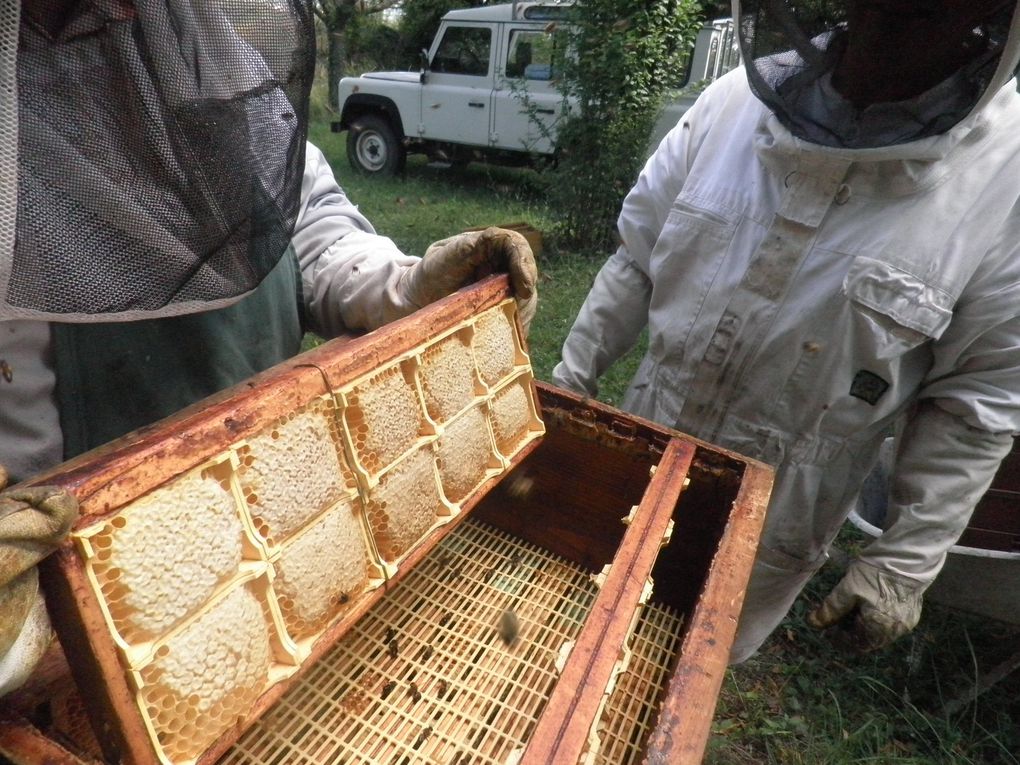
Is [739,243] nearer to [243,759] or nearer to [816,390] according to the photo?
[816,390]

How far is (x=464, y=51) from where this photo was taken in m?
8.29

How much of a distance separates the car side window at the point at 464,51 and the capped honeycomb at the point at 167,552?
27.6 feet

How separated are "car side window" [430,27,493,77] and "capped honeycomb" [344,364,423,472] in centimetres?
802

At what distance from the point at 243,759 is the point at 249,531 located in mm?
530

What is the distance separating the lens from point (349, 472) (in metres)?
1.09

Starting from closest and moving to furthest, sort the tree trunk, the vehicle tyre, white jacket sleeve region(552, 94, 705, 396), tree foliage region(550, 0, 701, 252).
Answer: white jacket sleeve region(552, 94, 705, 396) < tree foliage region(550, 0, 701, 252) < the vehicle tyre < the tree trunk

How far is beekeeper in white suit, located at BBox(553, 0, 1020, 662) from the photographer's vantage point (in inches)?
57.6

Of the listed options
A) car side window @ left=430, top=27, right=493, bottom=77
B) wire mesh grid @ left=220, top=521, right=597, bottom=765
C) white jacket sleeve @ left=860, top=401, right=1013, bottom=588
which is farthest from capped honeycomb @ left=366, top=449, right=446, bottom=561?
car side window @ left=430, top=27, right=493, bottom=77

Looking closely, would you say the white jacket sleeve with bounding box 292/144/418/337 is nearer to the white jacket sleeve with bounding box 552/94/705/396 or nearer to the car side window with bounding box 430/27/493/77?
the white jacket sleeve with bounding box 552/94/705/396

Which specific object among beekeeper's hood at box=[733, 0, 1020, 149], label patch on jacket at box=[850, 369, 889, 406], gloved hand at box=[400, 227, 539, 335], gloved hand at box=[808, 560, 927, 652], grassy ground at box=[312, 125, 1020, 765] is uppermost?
beekeeper's hood at box=[733, 0, 1020, 149]

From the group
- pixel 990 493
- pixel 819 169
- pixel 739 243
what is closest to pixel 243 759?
pixel 739 243

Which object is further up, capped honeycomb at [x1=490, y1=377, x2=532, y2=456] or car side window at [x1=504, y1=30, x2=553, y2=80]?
car side window at [x1=504, y1=30, x2=553, y2=80]

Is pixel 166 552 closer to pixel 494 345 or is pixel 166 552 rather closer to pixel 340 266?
pixel 494 345

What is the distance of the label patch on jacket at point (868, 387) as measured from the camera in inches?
66.1
